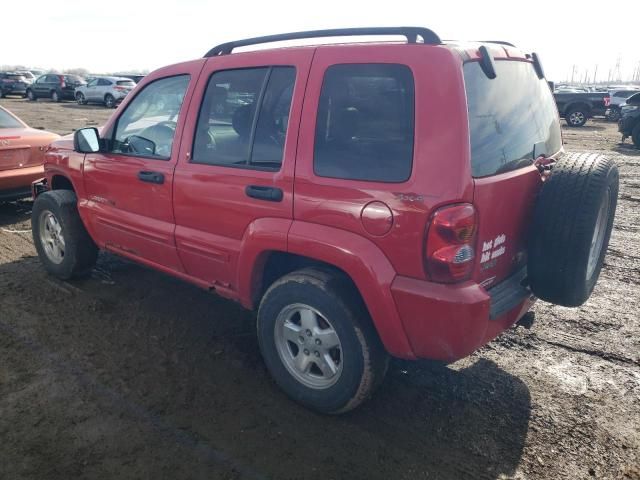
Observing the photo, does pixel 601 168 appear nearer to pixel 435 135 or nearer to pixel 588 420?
pixel 435 135

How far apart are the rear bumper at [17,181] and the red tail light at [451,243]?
594 centimetres

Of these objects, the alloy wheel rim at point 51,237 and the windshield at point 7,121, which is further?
the windshield at point 7,121

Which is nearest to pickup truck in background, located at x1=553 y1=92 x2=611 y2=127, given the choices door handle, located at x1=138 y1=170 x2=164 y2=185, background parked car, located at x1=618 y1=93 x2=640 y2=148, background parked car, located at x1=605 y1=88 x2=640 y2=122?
background parked car, located at x1=605 y1=88 x2=640 y2=122

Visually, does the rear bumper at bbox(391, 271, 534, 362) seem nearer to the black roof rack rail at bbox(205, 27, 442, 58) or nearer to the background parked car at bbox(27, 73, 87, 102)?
the black roof rack rail at bbox(205, 27, 442, 58)

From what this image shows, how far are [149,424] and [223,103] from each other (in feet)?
6.36

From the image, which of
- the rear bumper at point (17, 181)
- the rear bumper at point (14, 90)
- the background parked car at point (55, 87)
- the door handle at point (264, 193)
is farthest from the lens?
the rear bumper at point (14, 90)

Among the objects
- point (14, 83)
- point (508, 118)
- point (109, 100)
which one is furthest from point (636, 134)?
point (14, 83)

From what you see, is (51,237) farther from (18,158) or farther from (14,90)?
(14,90)

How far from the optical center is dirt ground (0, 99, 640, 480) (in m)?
2.54

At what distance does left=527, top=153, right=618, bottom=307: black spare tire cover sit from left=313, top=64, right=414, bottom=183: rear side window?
806 millimetres

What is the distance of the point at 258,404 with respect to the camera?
302cm

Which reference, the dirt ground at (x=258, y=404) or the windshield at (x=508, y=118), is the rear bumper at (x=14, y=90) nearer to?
the dirt ground at (x=258, y=404)

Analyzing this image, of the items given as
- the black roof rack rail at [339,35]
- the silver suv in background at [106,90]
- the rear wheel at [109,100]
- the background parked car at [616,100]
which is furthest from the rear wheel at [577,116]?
the rear wheel at [109,100]

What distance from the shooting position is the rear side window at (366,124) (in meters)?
2.46
